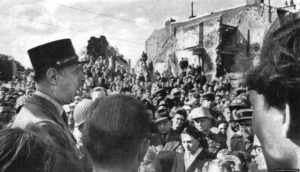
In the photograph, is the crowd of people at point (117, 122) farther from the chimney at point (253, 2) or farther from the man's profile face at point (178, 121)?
the chimney at point (253, 2)

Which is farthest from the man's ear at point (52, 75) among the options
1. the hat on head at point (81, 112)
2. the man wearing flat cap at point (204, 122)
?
the man wearing flat cap at point (204, 122)

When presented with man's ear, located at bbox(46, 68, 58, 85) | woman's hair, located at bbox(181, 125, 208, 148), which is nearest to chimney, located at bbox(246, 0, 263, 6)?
woman's hair, located at bbox(181, 125, 208, 148)

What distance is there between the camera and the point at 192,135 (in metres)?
4.65

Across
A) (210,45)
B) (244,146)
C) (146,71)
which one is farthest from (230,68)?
(244,146)

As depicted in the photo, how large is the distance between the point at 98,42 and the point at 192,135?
Result: 29.3 meters

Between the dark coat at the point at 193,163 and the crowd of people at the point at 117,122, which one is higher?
the crowd of people at the point at 117,122

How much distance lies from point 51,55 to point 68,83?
27cm

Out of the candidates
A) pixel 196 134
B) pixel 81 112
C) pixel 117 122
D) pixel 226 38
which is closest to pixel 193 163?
pixel 196 134

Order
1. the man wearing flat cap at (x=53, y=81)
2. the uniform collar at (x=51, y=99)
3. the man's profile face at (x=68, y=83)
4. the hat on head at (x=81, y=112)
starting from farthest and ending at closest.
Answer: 1. the hat on head at (x=81, y=112)
2. the man's profile face at (x=68, y=83)
3. the uniform collar at (x=51, y=99)
4. the man wearing flat cap at (x=53, y=81)

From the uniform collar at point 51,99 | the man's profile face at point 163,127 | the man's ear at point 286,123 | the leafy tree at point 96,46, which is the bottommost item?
the man's profile face at point 163,127

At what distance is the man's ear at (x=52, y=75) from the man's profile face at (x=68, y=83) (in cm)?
3

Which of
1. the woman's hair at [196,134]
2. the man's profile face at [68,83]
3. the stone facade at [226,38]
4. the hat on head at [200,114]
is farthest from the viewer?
the stone facade at [226,38]

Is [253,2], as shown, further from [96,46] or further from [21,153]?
[21,153]

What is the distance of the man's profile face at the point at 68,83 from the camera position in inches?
120
